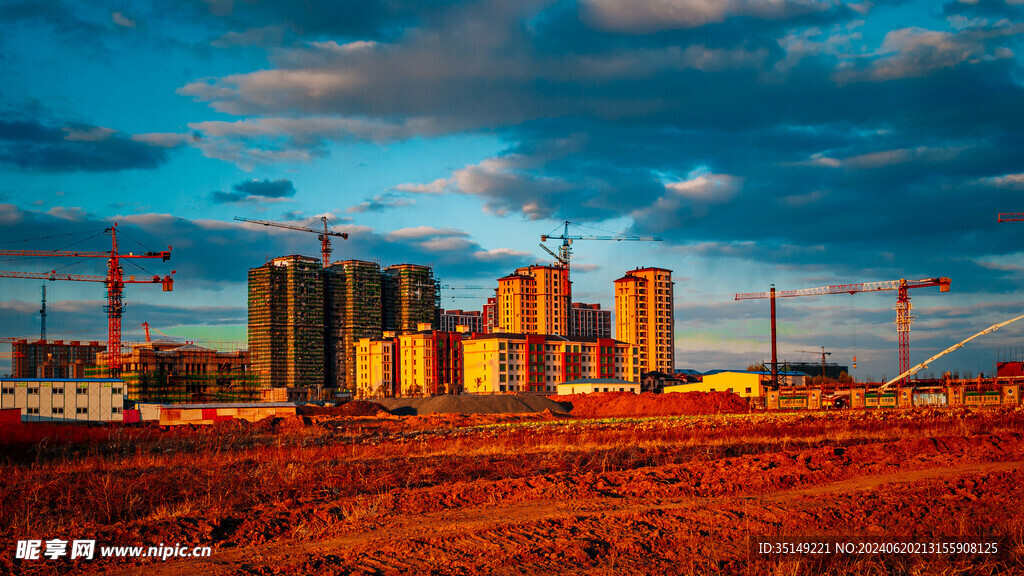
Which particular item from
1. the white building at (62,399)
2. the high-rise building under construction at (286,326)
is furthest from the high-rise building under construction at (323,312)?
the white building at (62,399)

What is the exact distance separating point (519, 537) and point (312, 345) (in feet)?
555

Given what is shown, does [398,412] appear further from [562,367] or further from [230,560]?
[230,560]

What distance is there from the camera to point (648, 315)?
181375 mm

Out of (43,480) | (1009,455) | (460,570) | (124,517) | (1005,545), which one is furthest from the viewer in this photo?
(1009,455)

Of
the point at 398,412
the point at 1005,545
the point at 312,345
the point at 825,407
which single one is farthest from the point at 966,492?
the point at 312,345

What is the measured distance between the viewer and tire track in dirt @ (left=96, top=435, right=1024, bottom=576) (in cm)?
1041

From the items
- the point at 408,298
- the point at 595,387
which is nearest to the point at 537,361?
the point at 595,387

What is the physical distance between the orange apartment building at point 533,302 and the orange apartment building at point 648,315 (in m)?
13.9

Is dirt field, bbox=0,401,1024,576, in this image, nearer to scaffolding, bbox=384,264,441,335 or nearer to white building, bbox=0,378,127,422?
white building, bbox=0,378,127,422

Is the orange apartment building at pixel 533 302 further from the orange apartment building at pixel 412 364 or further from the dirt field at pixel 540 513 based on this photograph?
the dirt field at pixel 540 513

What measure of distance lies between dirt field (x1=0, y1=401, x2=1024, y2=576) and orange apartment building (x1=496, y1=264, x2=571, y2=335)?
530ft

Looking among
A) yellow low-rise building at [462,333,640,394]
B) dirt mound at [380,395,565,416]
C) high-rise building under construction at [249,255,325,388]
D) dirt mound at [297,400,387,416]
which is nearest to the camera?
dirt mound at [297,400,387,416]

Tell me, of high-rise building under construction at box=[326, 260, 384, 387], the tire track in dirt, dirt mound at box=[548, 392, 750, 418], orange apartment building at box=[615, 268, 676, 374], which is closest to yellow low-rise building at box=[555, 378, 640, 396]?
dirt mound at box=[548, 392, 750, 418]

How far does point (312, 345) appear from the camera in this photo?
175000mm
